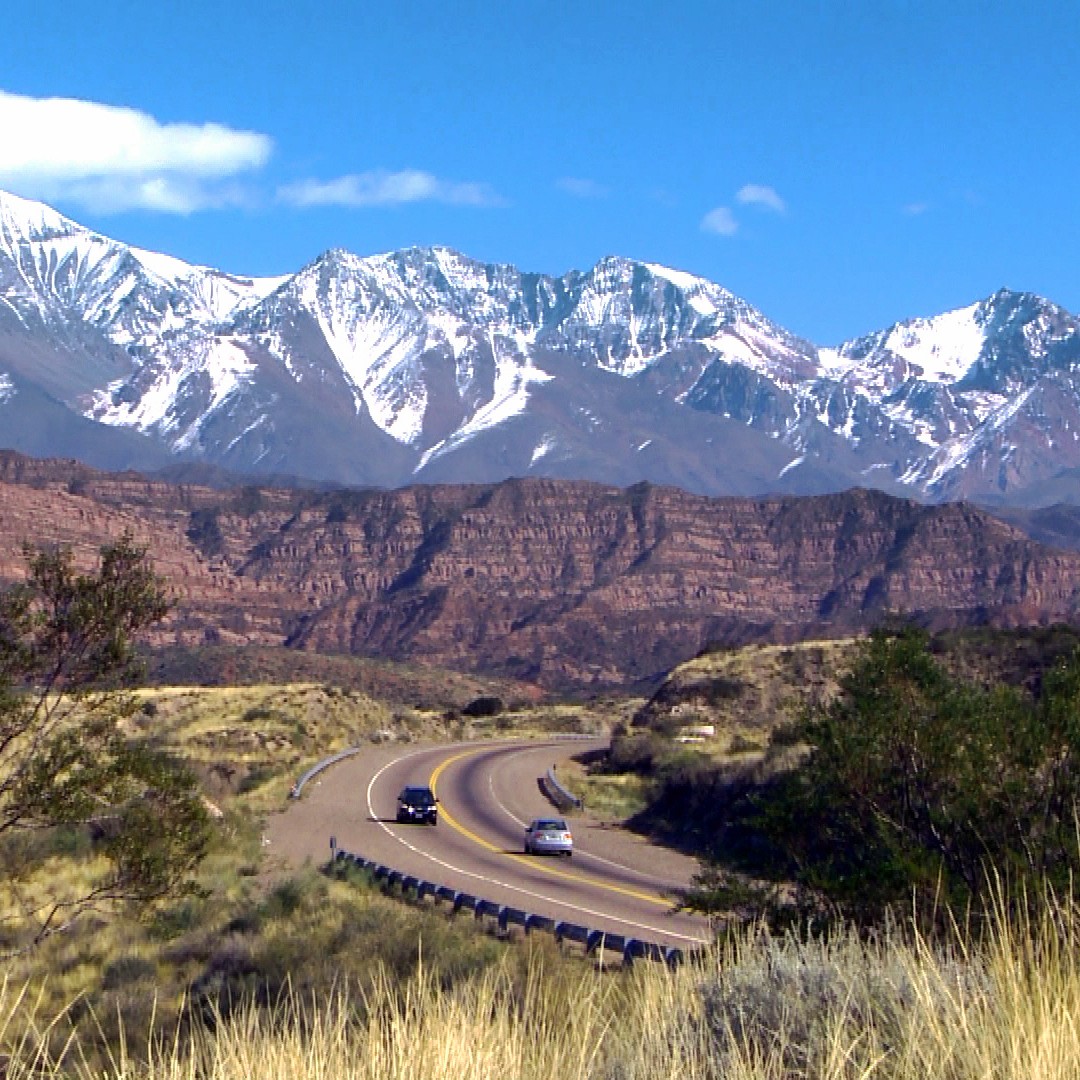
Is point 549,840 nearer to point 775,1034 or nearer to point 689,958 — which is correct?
point 689,958

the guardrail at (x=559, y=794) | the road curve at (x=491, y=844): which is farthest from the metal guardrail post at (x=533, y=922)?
the guardrail at (x=559, y=794)

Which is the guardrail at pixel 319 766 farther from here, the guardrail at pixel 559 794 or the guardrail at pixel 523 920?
the guardrail at pixel 523 920

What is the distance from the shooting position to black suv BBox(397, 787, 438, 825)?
118 feet

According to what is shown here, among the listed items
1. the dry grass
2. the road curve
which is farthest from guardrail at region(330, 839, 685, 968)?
the dry grass

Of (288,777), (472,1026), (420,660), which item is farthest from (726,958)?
(420,660)

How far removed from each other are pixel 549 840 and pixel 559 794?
11.0m

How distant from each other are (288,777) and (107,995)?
32983 millimetres

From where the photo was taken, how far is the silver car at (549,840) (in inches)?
1192

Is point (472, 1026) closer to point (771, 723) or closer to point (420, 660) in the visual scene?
point (771, 723)

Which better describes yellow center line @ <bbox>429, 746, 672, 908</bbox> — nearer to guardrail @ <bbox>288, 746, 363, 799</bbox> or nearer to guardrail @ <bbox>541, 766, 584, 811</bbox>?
guardrail @ <bbox>541, 766, 584, 811</bbox>

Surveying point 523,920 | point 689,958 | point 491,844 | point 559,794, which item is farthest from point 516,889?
point 689,958

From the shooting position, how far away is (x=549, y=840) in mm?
30344

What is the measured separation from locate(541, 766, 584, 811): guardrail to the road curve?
357 millimetres

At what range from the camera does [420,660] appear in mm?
147500
